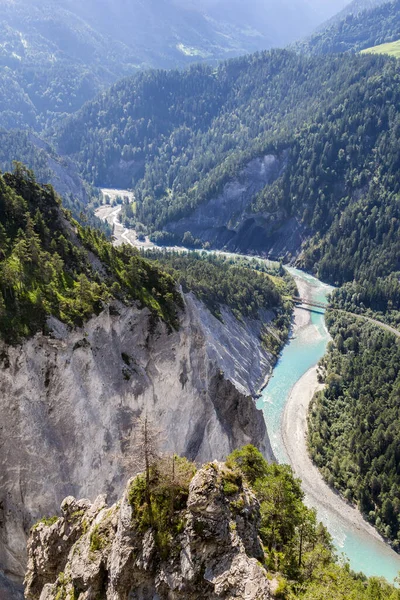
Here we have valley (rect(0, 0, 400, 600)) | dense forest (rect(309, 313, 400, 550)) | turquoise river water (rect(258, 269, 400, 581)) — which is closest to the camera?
valley (rect(0, 0, 400, 600))

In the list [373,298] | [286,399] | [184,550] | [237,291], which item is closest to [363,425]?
[286,399]

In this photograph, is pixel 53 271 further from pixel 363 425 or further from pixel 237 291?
pixel 237 291

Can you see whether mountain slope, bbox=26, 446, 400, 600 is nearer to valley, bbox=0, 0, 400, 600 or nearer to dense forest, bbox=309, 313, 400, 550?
valley, bbox=0, 0, 400, 600

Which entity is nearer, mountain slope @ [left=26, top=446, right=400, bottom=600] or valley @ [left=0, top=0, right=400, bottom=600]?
mountain slope @ [left=26, top=446, right=400, bottom=600]

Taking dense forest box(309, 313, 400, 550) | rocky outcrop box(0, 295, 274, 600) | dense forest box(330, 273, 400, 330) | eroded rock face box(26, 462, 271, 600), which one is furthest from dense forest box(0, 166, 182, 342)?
dense forest box(330, 273, 400, 330)

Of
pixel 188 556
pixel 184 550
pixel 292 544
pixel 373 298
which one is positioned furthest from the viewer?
pixel 373 298

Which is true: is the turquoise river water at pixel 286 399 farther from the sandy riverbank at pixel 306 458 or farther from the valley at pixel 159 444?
the sandy riverbank at pixel 306 458
